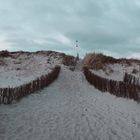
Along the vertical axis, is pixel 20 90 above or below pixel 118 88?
below

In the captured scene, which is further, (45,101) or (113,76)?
(113,76)

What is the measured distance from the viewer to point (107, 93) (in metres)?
15.4

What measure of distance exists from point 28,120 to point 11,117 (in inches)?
22.8

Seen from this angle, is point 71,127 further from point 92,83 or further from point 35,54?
point 35,54

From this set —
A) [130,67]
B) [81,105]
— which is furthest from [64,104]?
[130,67]

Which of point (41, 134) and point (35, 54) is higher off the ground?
point (35, 54)

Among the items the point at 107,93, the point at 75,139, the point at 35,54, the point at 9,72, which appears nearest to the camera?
the point at 75,139

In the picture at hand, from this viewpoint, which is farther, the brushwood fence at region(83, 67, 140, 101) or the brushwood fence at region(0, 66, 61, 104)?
the brushwood fence at region(83, 67, 140, 101)

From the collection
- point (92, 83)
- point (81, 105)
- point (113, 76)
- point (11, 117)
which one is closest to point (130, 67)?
point (113, 76)

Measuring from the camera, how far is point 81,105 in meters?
12.6

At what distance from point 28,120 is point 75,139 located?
6.47 feet

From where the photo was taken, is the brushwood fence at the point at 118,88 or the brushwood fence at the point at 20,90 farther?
the brushwood fence at the point at 118,88

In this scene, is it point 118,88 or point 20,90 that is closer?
point 20,90

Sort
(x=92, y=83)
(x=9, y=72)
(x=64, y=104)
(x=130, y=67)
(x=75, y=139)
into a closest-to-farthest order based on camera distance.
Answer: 1. (x=75, y=139)
2. (x=64, y=104)
3. (x=92, y=83)
4. (x=9, y=72)
5. (x=130, y=67)
